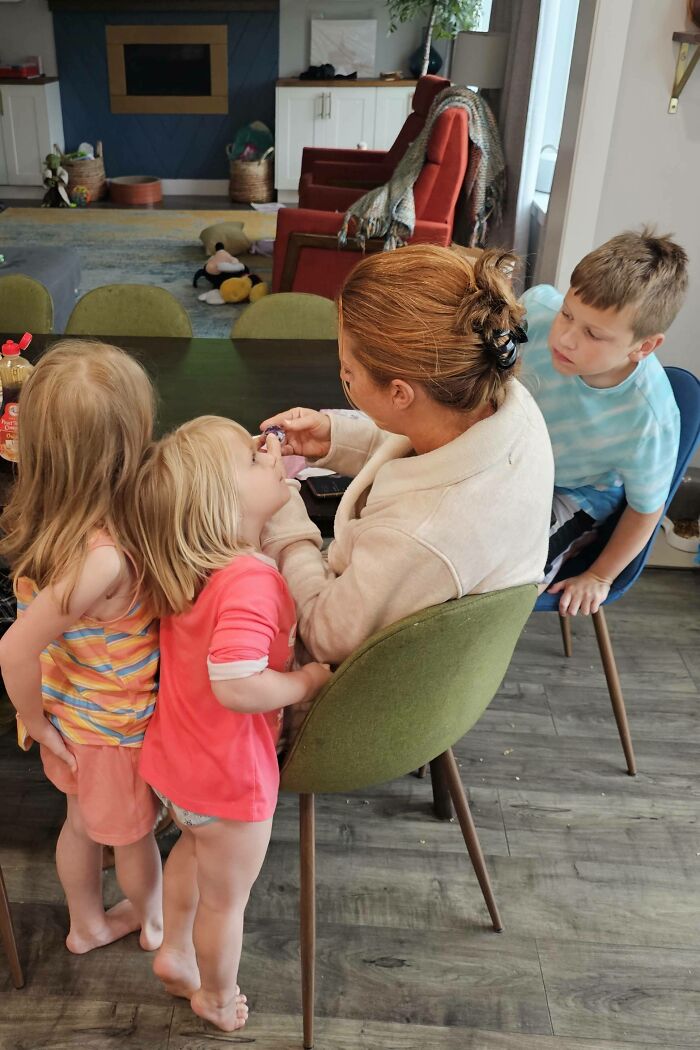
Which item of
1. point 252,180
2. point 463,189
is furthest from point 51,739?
point 252,180

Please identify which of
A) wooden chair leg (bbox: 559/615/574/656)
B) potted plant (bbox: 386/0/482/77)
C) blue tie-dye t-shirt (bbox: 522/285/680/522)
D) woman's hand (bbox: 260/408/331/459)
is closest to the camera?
woman's hand (bbox: 260/408/331/459)

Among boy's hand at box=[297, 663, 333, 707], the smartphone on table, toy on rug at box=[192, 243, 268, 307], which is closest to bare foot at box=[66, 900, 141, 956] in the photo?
boy's hand at box=[297, 663, 333, 707]

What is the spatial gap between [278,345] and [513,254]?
110 cm

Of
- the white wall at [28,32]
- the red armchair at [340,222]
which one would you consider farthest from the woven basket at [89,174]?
the red armchair at [340,222]

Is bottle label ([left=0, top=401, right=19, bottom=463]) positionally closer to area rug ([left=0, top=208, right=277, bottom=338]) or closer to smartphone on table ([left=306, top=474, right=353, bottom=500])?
smartphone on table ([left=306, top=474, right=353, bottom=500])

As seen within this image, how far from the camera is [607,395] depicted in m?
1.56

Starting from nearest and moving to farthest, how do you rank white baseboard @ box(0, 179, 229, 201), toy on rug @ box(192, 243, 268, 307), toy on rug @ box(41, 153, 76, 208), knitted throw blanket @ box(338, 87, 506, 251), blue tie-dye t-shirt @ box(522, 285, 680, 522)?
1. blue tie-dye t-shirt @ box(522, 285, 680, 522)
2. knitted throw blanket @ box(338, 87, 506, 251)
3. toy on rug @ box(192, 243, 268, 307)
4. toy on rug @ box(41, 153, 76, 208)
5. white baseboard @ box(0, 179, 229, 201)

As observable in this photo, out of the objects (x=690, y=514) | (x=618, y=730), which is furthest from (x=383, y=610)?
(x=690, y=514)

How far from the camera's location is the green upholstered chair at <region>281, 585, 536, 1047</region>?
977 millimetres

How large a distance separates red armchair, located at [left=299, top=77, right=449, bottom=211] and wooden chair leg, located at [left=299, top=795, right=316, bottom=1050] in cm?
411

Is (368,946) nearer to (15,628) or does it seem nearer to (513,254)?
(15,628)

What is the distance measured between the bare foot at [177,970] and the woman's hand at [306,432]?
31.2 inches

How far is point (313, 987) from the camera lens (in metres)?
1.32

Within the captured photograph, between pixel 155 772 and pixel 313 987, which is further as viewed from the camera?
pixel 313 987
